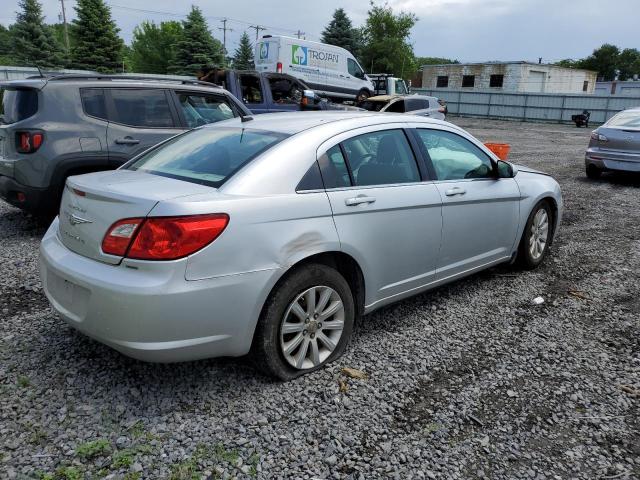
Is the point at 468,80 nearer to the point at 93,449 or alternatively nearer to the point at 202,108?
the point at 202,108

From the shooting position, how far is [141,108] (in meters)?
6.34

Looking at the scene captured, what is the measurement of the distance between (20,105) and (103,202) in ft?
12.5

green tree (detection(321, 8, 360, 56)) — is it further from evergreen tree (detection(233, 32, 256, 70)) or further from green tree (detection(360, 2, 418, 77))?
evergreen tree (detection(233, 32, 256, 70))

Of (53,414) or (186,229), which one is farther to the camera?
(53,414)

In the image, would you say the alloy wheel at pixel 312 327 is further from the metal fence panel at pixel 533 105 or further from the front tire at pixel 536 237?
the metal fence panel at pixel 533 105

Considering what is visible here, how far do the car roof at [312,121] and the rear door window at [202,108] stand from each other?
310 centimetres

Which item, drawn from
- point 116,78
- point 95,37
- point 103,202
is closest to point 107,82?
point 116,78

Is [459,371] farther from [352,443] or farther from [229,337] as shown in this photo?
[229,337]

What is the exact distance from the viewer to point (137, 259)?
8.48 feet

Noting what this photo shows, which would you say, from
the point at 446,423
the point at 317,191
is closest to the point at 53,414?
the point at 317,191

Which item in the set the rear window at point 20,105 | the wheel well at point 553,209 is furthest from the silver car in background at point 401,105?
the rear window at point 20,105

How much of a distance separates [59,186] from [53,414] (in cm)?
355

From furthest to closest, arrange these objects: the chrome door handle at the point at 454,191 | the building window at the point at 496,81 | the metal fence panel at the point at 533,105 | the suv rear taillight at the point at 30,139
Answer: the building window at the point at 496,81
the metal fence panel at the point at 533,105
the suv rear taillight at the point at 30,139
the chrome door handle at the point at 454,191

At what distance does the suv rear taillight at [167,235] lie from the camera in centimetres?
256
